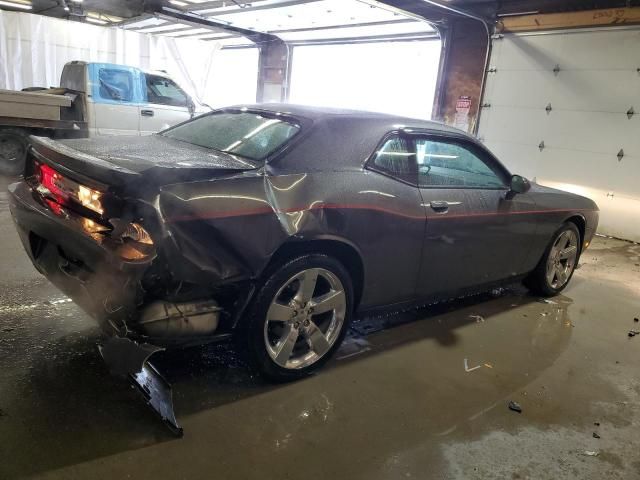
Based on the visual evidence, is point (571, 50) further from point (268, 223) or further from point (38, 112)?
point (38, 112)

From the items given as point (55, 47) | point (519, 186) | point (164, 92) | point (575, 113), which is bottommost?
point (519, 186)

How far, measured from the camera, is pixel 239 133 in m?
2.94

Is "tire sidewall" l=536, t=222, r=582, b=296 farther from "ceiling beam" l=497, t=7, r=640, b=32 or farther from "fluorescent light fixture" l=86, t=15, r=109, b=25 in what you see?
"fluorescent light fixture" l=86, t=15, r=109, b=25

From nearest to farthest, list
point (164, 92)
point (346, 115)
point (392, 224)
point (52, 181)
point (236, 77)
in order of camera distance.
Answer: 1. point (52, 181)
2. point (392, 224)
3. point (346, 115)
4. point (164, 92)
5. point (236, 77)

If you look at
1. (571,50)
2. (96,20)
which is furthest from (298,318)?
(96,20)

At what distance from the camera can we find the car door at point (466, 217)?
305cm

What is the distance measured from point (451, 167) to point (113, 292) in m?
2.37

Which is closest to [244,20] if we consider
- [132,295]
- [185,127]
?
[185,127]

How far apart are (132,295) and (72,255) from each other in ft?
1.62

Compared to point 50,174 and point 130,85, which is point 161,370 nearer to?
point 50,174

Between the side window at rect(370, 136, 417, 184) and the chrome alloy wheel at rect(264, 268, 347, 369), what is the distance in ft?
2.44

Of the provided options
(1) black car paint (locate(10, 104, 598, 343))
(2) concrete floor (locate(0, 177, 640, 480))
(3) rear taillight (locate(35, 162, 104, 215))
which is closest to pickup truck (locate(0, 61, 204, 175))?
(2) concrete floor (locate(0, 177, 640, 480))

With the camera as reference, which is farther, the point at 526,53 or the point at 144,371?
the point at 526,53

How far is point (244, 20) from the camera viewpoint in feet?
35.4
